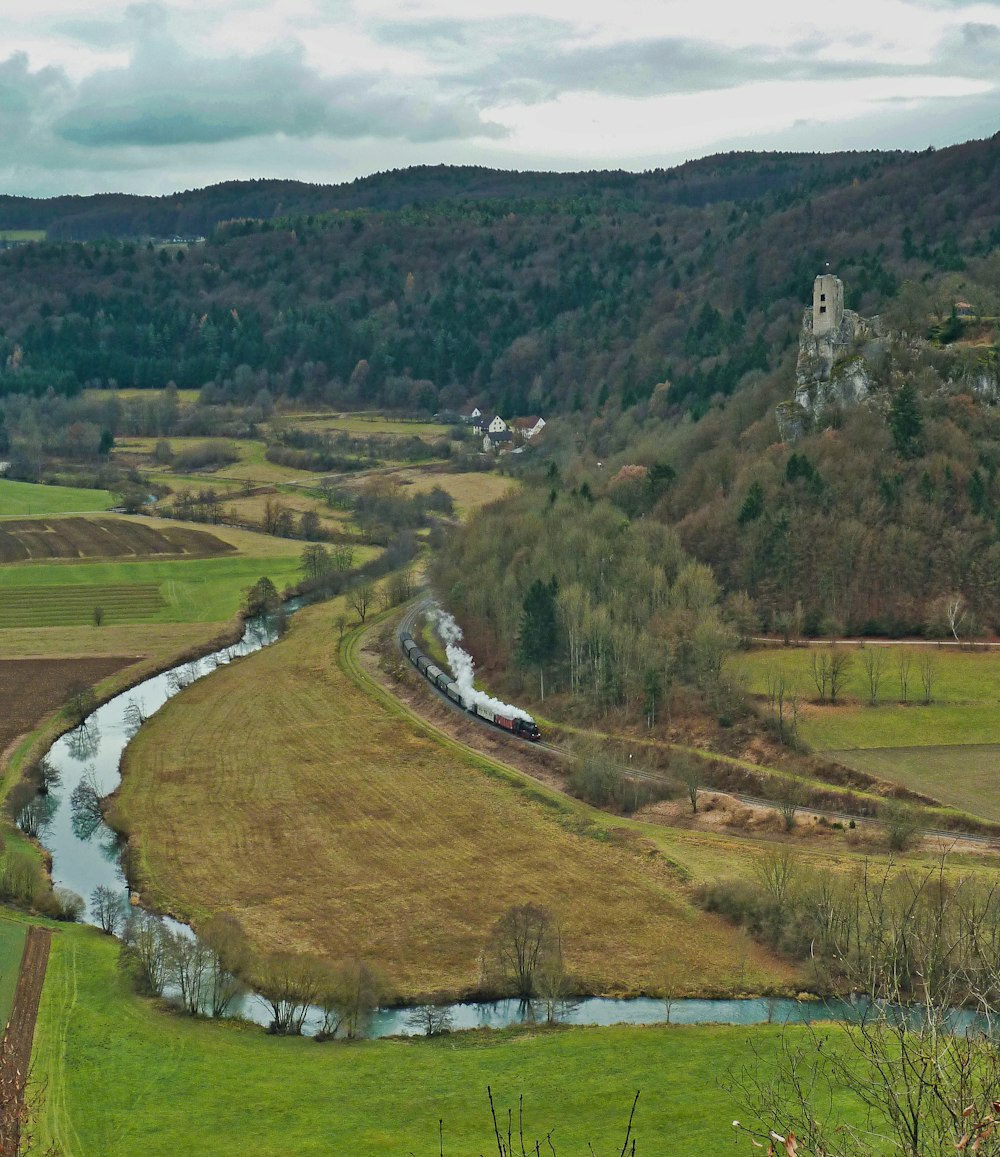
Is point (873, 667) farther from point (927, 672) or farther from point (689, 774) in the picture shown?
point (689, 774)

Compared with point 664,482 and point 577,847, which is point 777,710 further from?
point 664,482

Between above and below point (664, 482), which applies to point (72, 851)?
below

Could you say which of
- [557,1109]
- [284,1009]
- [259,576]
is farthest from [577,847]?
[259,576]

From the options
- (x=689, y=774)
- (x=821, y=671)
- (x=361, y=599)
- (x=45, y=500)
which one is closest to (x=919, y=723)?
(x=821, y=671)

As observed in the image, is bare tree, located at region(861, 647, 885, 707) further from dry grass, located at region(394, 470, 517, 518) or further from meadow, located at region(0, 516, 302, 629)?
dry grass, located at region(394, 470, 517, 518)

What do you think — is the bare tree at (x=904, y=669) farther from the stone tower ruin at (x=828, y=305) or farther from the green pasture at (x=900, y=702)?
the stone tower ruin at (x=828, y=305)
